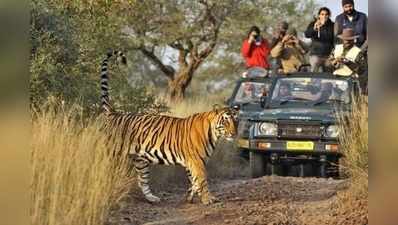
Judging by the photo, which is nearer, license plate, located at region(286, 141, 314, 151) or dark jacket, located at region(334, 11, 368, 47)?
dark jacket, located at region(334, 11, 368, 47)

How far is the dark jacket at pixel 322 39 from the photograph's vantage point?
5184 millimetres

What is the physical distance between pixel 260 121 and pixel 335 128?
22.5 inches

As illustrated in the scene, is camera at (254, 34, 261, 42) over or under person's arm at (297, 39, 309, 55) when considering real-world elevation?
over

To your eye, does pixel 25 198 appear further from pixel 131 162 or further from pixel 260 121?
pixel 260 121

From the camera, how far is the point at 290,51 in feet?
17.3

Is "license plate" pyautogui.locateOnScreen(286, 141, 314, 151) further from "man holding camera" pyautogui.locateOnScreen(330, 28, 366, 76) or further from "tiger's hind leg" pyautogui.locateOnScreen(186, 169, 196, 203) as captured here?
"tiger's hind leg" pyautogui.locateOnScreen(186, 169, 196, 203)

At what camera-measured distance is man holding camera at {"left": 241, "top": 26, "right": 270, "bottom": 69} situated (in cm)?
518

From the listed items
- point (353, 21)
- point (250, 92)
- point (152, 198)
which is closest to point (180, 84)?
point (250, 92)

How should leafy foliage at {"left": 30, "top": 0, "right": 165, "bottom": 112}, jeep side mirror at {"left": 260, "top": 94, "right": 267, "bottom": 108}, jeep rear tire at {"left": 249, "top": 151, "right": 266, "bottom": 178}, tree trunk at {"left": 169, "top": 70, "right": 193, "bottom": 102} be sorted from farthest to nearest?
jeep side mirror at {"left": 260, "top": 94, "right": 267, "bottom": 108}
jeep rear tire at {"left": 249, "top": 151, "right": 266, "bottom": 178}
tree trunk at {"left": 169, "top": 70, "right": 193, "bottom": 102}
leafy foliage at {"left": 30, "top": 0, "right": 165, "bottom": 112}

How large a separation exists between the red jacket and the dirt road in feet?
2.95

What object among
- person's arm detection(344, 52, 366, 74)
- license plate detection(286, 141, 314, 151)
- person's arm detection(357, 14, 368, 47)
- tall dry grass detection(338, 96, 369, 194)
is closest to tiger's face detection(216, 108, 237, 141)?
license plate detection(286, 141, 314, 151)

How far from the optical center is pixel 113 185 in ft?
16.8

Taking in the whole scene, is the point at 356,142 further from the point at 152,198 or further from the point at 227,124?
the point at 152,198
